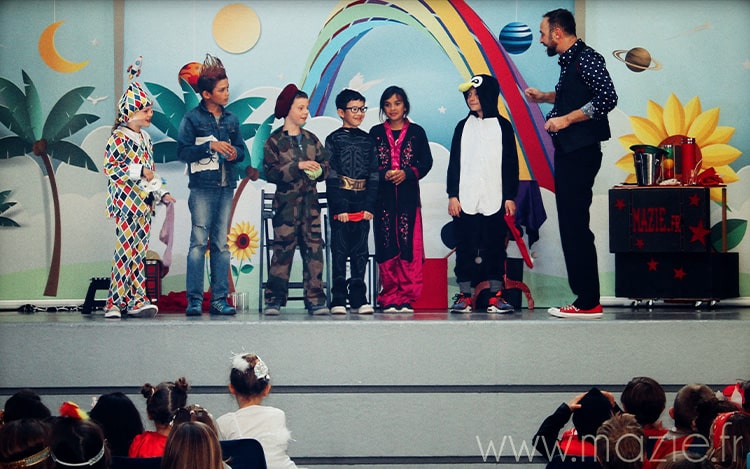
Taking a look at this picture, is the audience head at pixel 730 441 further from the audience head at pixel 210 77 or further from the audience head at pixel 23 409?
the audience head at pixel 210 77

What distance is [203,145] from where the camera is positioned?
641 centimetres

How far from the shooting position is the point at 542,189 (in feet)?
24.8

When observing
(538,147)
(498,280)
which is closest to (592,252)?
(498,280)

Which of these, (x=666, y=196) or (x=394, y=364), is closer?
(x=394, y=364)

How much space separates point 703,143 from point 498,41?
5.76ft

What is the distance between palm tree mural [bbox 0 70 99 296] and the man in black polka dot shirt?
3.66 m

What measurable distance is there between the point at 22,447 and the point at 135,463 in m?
0.41

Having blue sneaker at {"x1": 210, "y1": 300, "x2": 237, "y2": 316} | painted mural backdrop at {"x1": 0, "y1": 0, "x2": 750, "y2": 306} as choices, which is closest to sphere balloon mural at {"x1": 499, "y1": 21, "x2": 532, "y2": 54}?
painted mural backdrop at {"x1": 0, "y1": 0, "x2": 750, "y2": 306}

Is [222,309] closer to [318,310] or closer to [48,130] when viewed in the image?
[318,310]

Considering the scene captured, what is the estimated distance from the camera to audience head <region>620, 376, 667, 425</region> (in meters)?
3.78

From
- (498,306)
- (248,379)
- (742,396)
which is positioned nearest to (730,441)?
(742,396)

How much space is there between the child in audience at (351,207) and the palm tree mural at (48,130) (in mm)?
2149

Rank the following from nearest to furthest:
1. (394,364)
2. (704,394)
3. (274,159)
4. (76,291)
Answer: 1. (704,394)
2. (394,364)
3. (274,159)
4. (76,291)

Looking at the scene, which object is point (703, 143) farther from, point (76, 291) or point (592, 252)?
point (76, 291)
